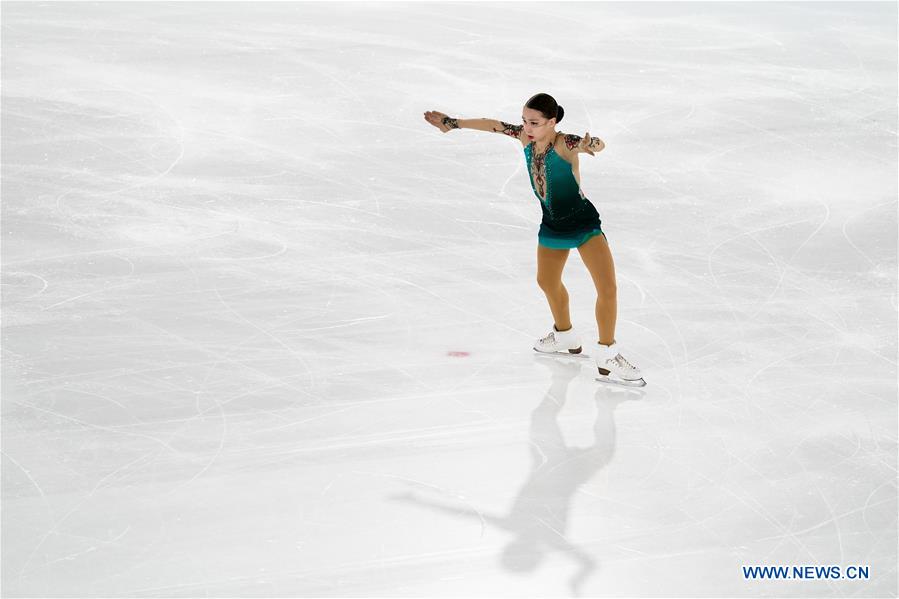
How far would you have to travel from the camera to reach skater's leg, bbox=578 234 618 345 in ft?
20.9

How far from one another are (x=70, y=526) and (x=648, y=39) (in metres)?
8.27

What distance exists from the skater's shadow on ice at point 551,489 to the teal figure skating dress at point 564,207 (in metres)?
0.72

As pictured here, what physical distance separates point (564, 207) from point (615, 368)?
838mm

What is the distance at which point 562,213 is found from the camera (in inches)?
250

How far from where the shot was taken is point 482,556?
16.4ft

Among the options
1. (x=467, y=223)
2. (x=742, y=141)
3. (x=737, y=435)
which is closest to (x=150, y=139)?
(x=467, y=223)

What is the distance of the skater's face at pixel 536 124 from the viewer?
6066mm

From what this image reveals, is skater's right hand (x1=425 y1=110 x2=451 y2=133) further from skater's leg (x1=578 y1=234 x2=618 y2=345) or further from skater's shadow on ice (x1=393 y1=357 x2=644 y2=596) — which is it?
skater's shadow on ice (x1=393 y1=357 x2=644 y2=596)

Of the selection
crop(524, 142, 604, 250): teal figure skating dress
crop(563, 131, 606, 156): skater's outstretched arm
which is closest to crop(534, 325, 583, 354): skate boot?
crop(524, 142, 604, 250): teal figure skating dress

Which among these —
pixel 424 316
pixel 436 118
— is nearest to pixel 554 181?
pixel 436 118

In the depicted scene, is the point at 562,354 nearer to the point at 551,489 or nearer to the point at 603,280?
the point at 603,280

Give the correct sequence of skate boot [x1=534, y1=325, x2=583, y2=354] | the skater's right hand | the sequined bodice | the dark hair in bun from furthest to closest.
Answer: skate boot [x1=534, y1=325, x2=583, y2=354], the skater's right hand, the sequined bodice, the dark hair in bun

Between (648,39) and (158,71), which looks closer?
(158,71)

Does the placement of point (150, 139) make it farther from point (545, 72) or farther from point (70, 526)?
point (70, 526)
